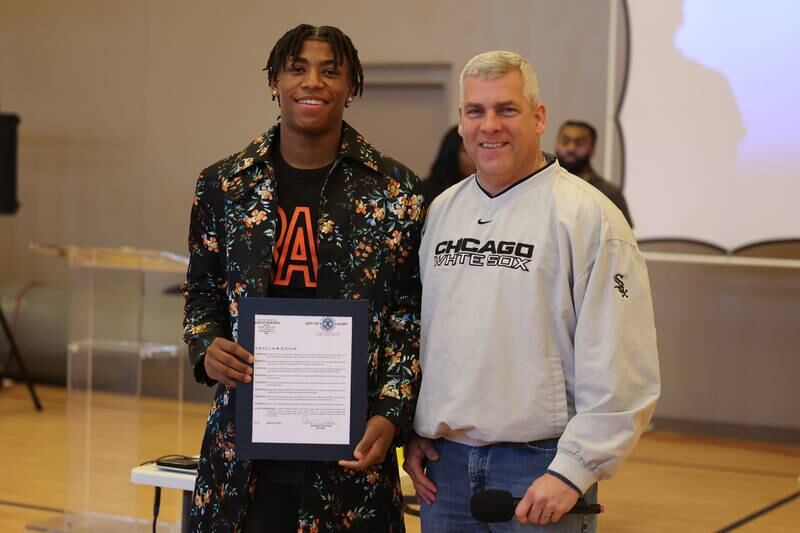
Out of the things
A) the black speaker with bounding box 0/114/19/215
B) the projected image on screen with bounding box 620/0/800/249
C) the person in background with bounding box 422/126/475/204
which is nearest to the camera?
the person in background with bounding box 422/126/475/204

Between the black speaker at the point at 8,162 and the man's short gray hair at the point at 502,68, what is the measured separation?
667cm

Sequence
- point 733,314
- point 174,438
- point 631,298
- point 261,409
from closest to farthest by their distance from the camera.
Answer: point 631,298 → point 261,409 → point 174,438 → point 733,314

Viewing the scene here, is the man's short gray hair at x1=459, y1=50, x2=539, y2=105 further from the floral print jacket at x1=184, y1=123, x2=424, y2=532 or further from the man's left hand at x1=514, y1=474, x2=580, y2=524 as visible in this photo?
the man's left hand at x1=514, y1=474, x2=580, y2=524

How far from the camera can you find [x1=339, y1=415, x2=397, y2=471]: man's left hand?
2150mm

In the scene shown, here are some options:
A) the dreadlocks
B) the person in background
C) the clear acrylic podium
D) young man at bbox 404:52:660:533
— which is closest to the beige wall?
the person in background

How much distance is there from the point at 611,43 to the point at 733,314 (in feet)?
6.45

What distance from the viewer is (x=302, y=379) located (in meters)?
2.18

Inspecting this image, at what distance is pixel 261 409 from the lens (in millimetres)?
2166

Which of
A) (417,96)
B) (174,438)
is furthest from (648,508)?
(417,96)

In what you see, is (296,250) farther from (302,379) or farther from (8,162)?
(8,162)

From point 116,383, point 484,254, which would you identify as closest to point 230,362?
point 484,254

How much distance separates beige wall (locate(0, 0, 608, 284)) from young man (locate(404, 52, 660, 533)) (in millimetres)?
5829

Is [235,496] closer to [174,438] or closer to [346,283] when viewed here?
[346,283]

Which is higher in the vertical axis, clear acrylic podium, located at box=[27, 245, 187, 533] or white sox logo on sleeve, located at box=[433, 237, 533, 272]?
white sox logo on sleeve, located at box=[433, 237, 533, 272]
